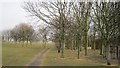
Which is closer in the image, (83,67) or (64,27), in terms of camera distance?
(83,67)

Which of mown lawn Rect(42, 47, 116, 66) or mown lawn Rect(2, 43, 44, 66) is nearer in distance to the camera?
mown lawn Rect(42, 47, 116, 66)

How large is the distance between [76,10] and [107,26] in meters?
15.0

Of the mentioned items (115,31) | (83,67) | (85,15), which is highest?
(85,15)

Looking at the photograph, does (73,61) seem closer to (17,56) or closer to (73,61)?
(73,61)

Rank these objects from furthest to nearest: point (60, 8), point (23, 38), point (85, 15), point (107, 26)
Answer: point (23, 38) → point (85, 15) → point (60, 8) → point (107, 26)

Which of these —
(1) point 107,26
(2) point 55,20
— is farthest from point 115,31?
(2) point 55,20

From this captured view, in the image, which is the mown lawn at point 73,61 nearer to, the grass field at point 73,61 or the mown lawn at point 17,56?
the grass field at point 73,61

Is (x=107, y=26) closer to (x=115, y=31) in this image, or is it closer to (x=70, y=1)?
(x=115, y=31)

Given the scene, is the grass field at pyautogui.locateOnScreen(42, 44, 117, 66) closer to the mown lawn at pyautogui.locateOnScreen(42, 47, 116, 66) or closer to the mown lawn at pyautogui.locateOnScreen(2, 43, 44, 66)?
the mown lawn at pyautogui.locateOnScreen(42, 47, 116, 66)

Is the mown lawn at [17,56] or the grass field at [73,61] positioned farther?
the mown lawn at [17,56]

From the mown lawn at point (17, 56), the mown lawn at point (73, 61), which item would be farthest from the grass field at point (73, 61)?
the mown lawn at point (17, 56)

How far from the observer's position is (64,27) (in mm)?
37031

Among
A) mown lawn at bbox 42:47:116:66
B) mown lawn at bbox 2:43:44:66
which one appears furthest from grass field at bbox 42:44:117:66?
mown lawn at bbox 2:43:44:66

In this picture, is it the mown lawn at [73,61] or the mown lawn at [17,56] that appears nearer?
the mown lawn at [73,61]
